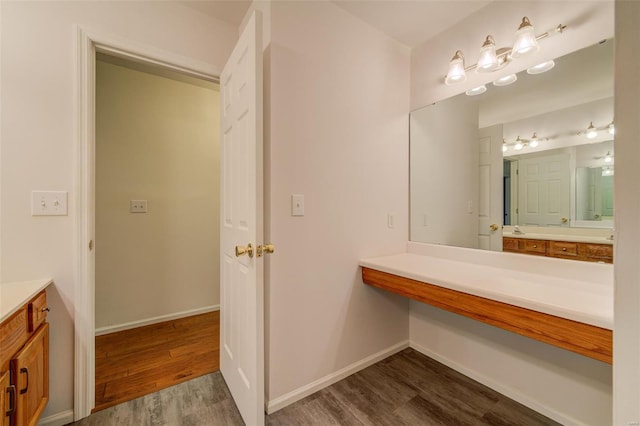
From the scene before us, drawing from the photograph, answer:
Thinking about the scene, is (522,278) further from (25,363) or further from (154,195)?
(154,195)

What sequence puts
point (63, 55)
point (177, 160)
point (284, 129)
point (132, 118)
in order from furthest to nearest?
point (177, 160) → point (132, 118) → point (284, 129) → point (63, 55)

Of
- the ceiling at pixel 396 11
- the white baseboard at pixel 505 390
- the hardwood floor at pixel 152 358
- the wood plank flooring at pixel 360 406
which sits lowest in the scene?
the wood plank flooring at pixel 360 406

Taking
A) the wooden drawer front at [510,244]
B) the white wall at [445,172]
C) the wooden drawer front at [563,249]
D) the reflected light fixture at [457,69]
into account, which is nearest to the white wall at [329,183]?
the white wall at [445,172]

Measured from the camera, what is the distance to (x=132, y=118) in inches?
96.7

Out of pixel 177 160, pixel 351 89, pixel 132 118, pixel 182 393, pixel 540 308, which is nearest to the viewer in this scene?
pixel 540 308

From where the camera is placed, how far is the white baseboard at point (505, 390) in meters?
1.38

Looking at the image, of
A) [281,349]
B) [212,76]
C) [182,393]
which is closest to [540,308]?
[281,349]

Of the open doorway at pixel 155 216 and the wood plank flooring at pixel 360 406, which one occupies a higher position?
the open doorway at pixel 155 216

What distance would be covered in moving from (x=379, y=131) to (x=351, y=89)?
1.20 feet

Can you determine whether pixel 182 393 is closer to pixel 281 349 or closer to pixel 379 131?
pixel 281 349

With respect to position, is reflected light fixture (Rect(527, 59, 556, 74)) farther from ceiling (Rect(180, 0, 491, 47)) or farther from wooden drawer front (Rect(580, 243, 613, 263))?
wooden drawer front (Rect(580, 243, 613, 263))

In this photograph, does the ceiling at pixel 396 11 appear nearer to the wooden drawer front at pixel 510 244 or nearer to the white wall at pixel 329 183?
the white wall at pixel 329 183

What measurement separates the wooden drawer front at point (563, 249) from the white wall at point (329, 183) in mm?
913

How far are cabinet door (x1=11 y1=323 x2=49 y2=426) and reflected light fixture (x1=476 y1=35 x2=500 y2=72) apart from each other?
267cm
